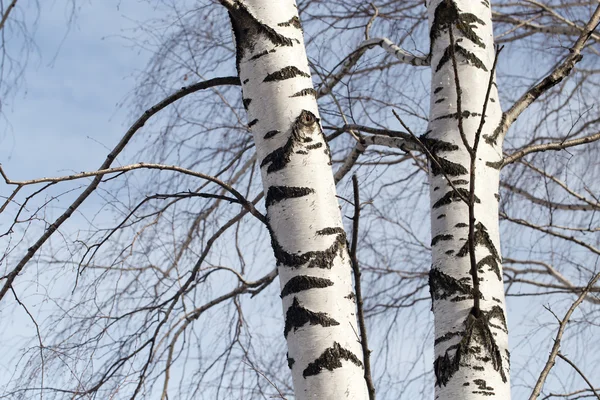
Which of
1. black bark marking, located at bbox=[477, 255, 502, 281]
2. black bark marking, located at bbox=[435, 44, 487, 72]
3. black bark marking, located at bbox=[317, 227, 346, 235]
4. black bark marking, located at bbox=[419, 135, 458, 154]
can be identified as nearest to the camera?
black bark marking, located at bbox=[317, 227, 346, 235]

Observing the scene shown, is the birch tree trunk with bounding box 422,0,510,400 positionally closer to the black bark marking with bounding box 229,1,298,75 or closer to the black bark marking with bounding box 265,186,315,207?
the black bark marking with bounding box 265,186,315,207

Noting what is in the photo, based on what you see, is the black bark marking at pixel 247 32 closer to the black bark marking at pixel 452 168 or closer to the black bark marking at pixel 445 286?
the black bark marking at pixel 452 168

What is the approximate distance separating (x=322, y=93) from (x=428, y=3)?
1.04 metres

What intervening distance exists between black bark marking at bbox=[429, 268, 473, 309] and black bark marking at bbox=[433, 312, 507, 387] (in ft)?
0.21

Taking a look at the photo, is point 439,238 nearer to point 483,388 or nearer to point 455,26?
point 483,388

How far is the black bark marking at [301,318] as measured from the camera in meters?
1.57

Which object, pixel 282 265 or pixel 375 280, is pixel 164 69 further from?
pixel 282 265

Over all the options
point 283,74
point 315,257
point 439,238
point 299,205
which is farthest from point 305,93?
point 439,238

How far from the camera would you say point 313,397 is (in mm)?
1525

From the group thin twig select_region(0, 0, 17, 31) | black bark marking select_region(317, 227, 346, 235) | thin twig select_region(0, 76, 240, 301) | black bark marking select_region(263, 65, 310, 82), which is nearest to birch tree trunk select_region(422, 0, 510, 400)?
black bark marking select_region(317, 227, 346, 235)

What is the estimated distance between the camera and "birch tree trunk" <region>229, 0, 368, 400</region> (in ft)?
5.10

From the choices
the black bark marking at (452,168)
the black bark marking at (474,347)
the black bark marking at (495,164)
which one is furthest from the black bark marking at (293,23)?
the black bark marking at (474,347)

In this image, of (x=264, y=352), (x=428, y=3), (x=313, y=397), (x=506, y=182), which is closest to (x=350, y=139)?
(x=506, y=182)

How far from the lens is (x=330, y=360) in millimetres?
1533
